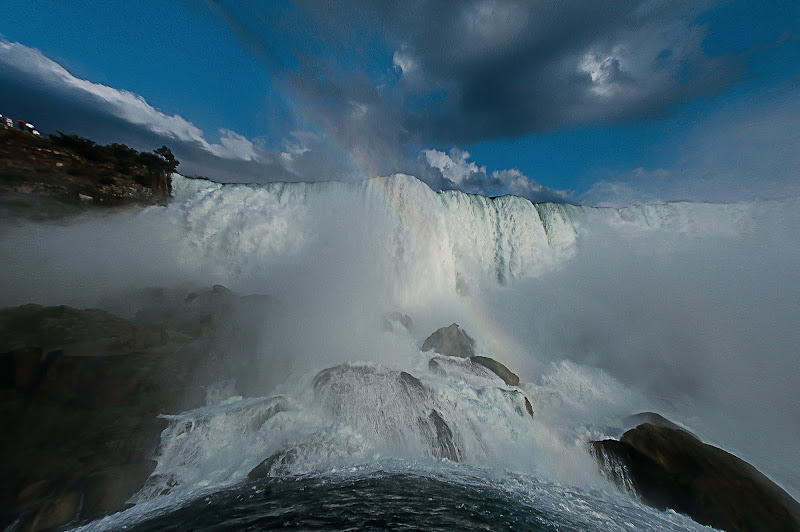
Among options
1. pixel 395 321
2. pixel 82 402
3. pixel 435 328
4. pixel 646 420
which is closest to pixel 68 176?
pixel 82 402

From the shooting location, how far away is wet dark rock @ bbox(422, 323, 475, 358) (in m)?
18.4

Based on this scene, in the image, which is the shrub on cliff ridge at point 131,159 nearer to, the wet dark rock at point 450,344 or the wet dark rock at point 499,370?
the wet dark rock at point 450,344

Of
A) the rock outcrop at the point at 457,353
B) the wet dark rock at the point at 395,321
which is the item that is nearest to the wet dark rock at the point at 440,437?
the rock outcrop at the point at 457,353

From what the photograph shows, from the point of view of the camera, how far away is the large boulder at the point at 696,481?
23.4 feet

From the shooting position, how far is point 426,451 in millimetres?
10117

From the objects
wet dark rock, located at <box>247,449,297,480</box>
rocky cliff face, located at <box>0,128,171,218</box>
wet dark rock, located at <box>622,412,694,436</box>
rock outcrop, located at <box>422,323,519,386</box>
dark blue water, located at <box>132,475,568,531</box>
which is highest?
rocky cliff face, located at <box>0,128,171,218</box>

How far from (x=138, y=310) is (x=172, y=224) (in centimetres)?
1097

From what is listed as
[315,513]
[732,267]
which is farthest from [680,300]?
[315,513]

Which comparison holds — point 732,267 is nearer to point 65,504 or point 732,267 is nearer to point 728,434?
point 728,434

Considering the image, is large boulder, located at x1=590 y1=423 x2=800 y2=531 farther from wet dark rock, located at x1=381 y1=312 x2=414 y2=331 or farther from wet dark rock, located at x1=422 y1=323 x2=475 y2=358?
wet dark rock, located at x1=381 y1=312 x2=414 y2=331

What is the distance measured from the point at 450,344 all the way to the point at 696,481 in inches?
458

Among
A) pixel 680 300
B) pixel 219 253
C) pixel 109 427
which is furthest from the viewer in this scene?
pixel 219 253

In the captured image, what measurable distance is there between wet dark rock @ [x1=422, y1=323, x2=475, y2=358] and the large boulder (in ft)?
28.5

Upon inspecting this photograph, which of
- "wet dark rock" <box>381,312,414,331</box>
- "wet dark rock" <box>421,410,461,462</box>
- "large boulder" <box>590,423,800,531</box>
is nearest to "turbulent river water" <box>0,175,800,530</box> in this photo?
"wet dark rock" <box>421,410,461,462</box>
